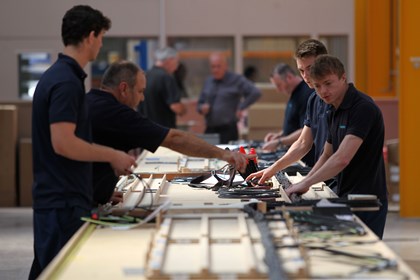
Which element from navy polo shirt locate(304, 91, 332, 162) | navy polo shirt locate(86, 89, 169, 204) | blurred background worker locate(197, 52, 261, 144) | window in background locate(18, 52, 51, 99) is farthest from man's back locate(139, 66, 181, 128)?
navy polo shirt locate(86, 89, 169, 204)

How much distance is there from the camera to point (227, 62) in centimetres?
1255

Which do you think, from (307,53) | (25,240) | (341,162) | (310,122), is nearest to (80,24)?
(341,162)

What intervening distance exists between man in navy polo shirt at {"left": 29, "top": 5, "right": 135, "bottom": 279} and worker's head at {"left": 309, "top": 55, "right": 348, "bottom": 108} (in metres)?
1.10

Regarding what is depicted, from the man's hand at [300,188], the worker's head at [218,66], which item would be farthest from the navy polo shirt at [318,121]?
the worker's head at [218,66]

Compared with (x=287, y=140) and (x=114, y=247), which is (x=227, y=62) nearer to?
(x=287, y=140)

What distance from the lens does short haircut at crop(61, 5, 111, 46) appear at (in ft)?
13.0

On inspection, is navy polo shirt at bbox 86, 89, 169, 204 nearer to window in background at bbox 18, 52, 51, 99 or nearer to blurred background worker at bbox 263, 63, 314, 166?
blurred background worker at bbox 263, 63, 314, 166

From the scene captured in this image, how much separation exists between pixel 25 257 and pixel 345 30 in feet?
20.0

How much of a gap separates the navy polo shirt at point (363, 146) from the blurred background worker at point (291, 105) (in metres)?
2.15

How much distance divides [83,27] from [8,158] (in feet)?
23.6

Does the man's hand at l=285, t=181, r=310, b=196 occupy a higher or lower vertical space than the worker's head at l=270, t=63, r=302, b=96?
lower

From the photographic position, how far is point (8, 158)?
1088 cm

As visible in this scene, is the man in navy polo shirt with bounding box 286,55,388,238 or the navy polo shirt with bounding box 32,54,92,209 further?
the man in navy polo shirt with bounding box 286,55,388,238

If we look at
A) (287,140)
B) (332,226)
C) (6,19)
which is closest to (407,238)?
(287,140)
